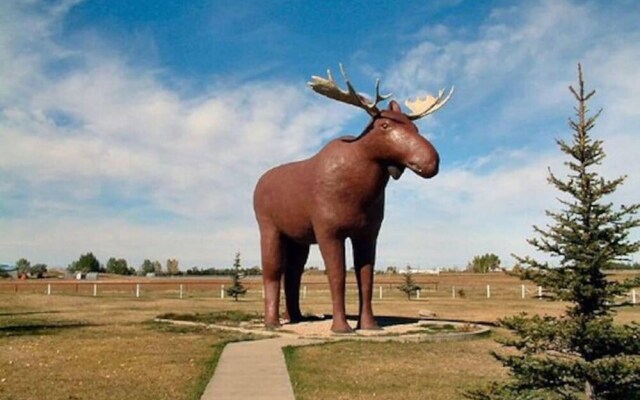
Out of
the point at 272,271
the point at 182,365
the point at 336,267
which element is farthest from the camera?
the point at 272,271

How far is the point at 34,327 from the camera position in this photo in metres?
16.9

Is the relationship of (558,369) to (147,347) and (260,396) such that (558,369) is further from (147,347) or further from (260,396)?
(147,347)

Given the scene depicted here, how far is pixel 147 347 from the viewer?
40.8 feet

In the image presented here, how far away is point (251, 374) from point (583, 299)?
5279mm

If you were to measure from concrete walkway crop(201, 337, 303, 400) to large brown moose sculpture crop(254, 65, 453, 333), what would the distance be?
2.22 meters

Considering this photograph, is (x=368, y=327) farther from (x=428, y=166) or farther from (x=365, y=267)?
(x=428, y=166)

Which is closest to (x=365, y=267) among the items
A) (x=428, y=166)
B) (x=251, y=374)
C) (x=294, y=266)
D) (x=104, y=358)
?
(x=294, y=266)

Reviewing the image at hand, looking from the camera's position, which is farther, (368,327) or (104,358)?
(368,327)

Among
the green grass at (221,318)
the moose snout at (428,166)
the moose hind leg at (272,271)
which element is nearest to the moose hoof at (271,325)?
the moose hind leg at (272,271)

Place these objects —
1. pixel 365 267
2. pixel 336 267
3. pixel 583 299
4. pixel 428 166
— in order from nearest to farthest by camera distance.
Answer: pixel 583 299, pixel 428 166, pixel 336 267, pixel 365 267

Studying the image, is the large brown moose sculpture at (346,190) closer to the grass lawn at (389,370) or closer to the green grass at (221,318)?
the grass lawn at (389,370)

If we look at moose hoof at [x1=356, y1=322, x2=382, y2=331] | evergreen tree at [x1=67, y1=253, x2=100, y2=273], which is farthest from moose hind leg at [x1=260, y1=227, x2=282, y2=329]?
evergreen tree at [x1=67, y1=253, x2=100, y2=273]

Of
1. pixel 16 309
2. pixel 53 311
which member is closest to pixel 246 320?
pixel 53 311

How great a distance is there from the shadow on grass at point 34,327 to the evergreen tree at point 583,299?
13.0 metres
